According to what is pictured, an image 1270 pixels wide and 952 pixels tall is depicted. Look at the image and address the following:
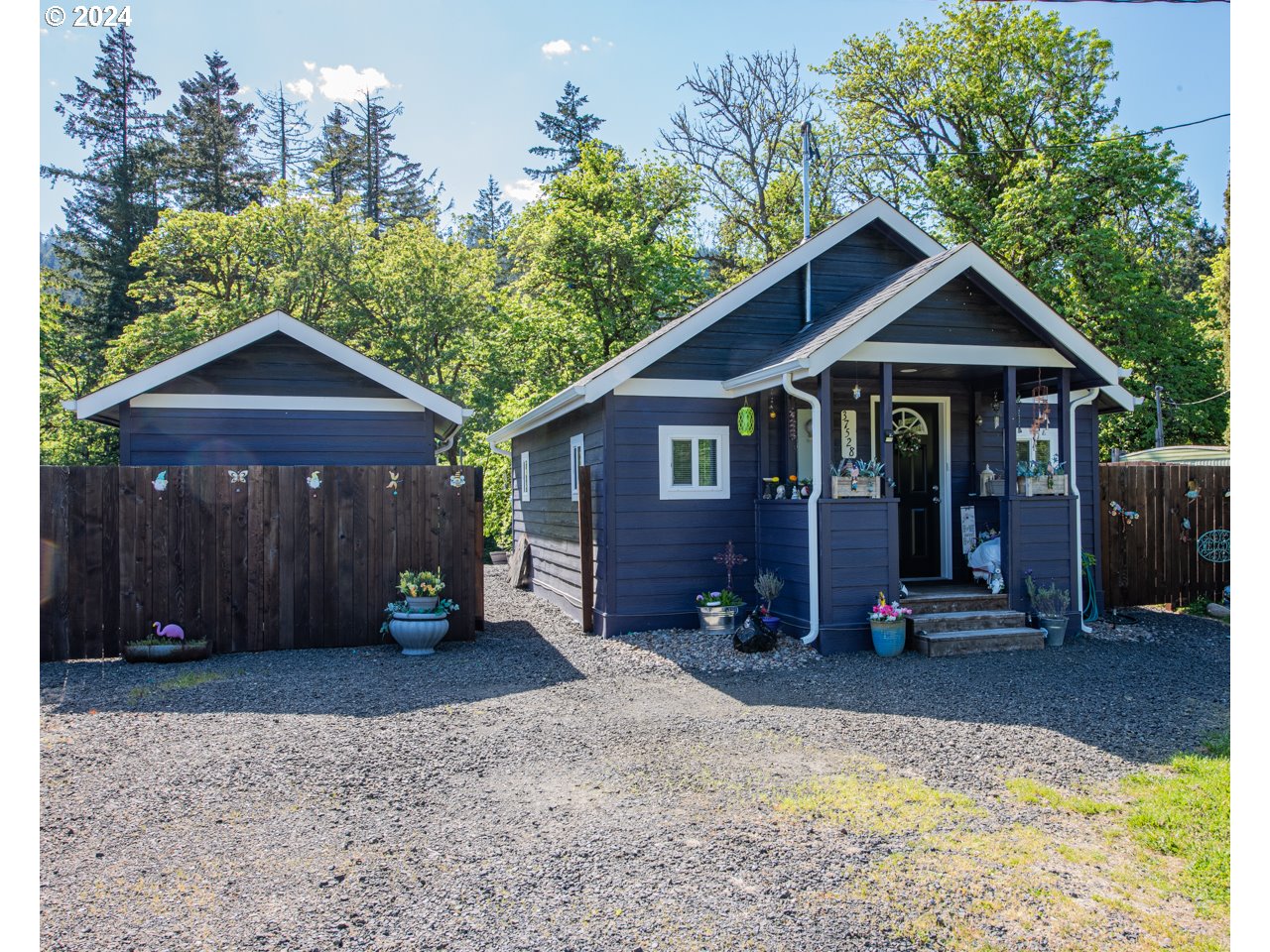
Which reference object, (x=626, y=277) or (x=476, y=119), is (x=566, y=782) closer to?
(x=476, y=119)

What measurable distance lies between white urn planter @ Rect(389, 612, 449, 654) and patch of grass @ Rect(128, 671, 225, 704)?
1570 mm

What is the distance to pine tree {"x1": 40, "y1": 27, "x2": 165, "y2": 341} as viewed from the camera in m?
20.1

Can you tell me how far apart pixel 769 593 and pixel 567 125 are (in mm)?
22972

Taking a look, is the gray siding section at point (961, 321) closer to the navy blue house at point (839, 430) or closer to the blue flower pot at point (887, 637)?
the navy blue house at point (839, 430)

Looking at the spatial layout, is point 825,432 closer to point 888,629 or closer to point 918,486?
point 888,629

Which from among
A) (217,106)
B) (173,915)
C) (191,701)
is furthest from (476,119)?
(217,106)

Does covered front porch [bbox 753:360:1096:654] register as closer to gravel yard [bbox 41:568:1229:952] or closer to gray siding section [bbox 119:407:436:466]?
gravel yard [bbox 41:568:1229:952]

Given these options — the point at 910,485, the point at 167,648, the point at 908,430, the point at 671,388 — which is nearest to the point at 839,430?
the point at 908,430

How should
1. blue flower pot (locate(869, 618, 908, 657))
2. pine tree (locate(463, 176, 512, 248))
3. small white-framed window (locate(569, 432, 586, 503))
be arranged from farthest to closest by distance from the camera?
pine tree (locate(463, 176, 512, 248)) < small white-framed window (locate(569, 432, 586, 503)) < blue flower pot (locate(869, 618, 908, 657))

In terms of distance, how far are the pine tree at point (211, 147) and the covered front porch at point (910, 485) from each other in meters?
22.9

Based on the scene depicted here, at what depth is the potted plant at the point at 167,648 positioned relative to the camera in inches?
304

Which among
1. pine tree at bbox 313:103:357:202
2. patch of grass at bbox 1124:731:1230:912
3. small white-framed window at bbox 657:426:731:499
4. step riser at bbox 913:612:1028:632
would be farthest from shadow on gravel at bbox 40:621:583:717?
pine tree at bbox 313:103:357:202

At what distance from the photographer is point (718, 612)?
9344 mm

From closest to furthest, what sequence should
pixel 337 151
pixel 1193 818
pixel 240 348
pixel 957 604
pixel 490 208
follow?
1. pixel 1193 818
2. pixel 957 604
3. pixel 240 348
4. pixel 337 151
5. pixel 490 208
